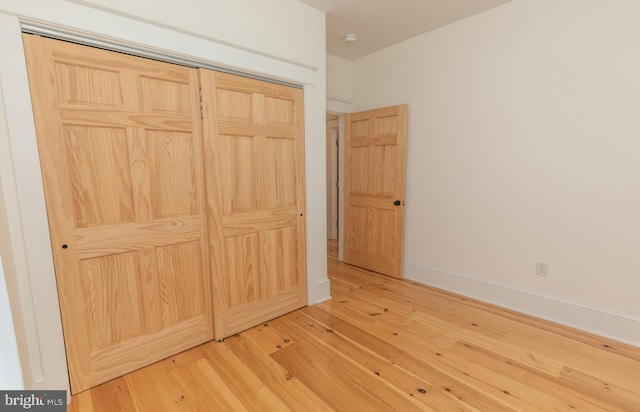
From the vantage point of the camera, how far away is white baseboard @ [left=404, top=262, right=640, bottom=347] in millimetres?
2238

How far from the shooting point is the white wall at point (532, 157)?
2193 millimetres

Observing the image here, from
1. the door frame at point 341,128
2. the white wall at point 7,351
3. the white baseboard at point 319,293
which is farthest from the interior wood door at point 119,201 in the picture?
the door frame at point 341,128

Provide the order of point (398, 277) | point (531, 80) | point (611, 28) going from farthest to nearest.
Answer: point (398, 277) → point (531, 80) → point (611, 28)

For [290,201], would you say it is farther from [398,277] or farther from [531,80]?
[531,80]

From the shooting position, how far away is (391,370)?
6.35ft

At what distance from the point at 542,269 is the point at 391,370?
1701 mm

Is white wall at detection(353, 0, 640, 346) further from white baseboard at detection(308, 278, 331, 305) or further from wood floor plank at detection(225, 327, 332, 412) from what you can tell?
wood floor plank at detection(225, 327, 332, 412)

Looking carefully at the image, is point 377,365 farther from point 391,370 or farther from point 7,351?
point 7,351

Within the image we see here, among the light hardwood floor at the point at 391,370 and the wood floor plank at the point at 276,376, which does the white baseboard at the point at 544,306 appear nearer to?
the light hardwood floor at the point at 391,370

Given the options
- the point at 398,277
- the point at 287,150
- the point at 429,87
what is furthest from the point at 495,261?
the point at 287,150

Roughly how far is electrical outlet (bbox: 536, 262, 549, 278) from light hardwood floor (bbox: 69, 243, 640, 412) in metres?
0.40

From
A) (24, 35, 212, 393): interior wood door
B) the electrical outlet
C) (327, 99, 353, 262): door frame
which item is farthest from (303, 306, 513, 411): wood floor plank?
(327, 99, 353, 262): door frame

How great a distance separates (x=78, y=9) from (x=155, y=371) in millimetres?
2173

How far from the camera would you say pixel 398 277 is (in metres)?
3.56
